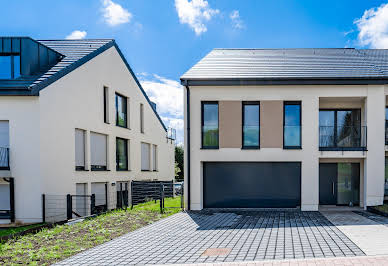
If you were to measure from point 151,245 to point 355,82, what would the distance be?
9.59 m

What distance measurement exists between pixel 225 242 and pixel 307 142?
21.0 feet

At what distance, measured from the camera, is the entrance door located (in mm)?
12734

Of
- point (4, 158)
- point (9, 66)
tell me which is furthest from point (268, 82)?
point (9, 66)

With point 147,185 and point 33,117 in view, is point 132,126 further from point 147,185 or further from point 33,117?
point 33,117

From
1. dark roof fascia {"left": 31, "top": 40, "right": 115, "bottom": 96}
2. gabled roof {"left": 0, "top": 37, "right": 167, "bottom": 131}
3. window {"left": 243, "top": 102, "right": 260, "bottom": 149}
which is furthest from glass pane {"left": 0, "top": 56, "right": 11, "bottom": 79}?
window {"left": 243, "top": 102, "right": 260, "bottom": 149}

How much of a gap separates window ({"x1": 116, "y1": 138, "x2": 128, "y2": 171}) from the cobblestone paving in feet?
28.2

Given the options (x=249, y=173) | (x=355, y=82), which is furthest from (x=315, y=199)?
(x=355, y=82)

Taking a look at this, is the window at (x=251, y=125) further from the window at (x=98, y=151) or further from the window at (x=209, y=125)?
the window at (x=98, y=151)

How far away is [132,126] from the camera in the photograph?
63.0 feet

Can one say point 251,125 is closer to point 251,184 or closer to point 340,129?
point 251,184

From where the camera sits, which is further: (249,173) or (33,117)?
(249,173)

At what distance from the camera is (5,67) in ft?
40.3

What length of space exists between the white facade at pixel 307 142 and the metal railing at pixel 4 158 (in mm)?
6589

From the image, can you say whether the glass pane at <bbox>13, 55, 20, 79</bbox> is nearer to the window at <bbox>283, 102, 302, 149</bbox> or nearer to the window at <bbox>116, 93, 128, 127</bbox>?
the window at <bbox>116, 93, 128, 127</bbox>
